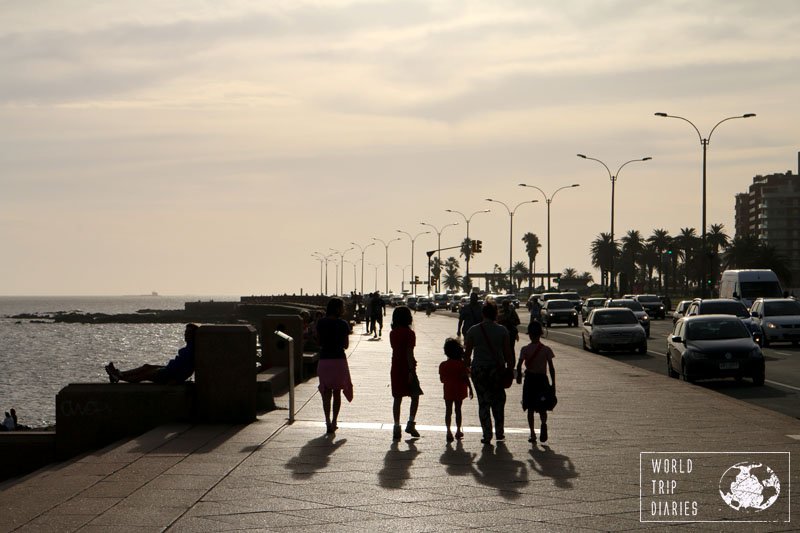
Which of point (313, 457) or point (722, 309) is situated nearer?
point (313, 457)

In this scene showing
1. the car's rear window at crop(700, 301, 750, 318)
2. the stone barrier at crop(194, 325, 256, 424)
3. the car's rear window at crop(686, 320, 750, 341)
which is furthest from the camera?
the car's rear window at crop(700, 301, 750, 318)

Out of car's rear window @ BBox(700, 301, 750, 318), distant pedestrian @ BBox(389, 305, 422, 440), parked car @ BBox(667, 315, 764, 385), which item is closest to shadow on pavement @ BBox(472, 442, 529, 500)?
distant pedestrian @ BBox(389, 305, 422, 440)

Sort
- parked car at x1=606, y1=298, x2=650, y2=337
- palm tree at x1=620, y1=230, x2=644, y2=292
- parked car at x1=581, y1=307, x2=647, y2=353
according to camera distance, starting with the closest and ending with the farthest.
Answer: parked car at x1=581, y1=307, x2=647, y2=353, parked car at x1=606, y1=298, x2=650, y2=337, palm tree at x1=620, y1=230, x2=644, y2=292

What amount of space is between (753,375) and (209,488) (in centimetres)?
1698

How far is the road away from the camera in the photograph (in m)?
20.8

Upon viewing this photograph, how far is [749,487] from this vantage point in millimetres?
10367

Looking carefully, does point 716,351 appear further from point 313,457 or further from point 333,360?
point 313,457

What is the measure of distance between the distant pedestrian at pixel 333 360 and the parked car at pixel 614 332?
76.3 feet

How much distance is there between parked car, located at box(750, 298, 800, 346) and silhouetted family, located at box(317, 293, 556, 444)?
27.0m

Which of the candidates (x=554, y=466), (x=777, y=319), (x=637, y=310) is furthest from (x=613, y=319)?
(x=554, y=466)

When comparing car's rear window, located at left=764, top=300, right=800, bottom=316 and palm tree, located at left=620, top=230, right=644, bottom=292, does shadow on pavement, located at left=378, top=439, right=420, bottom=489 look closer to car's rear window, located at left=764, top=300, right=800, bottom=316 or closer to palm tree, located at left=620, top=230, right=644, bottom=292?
car's rear window, located at left=764, top=300, right=800, bottom=316

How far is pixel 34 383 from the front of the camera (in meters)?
69.8

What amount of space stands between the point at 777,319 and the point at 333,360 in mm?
28119

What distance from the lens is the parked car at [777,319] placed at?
39.1 metres
